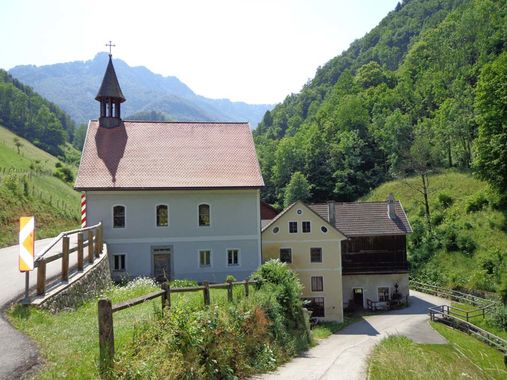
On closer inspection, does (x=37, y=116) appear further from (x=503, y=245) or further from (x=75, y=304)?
(x=75, y=304)

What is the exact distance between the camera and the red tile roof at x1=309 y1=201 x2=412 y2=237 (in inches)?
1558

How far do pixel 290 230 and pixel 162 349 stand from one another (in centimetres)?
2646

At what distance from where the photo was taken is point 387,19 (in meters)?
173

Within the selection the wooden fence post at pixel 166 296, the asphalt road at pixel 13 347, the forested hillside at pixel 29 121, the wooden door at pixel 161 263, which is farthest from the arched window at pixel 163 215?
the forested hillside at pixel 29 121

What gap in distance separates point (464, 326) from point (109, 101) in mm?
27691

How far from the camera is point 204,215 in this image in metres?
27.7

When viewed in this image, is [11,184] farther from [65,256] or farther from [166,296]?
[166,296]

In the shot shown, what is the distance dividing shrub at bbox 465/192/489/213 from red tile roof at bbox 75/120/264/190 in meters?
28.8

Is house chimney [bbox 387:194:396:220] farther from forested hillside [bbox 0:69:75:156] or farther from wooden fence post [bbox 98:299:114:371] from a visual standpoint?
forested hillside [bbox 0:69:75:156]

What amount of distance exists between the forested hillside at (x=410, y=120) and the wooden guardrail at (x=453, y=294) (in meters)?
14.2

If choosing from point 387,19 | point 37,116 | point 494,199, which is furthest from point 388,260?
point 387,19

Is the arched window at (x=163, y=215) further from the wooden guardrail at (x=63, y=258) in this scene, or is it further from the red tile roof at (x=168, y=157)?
the wooden guardrail at (x=63, y=258)

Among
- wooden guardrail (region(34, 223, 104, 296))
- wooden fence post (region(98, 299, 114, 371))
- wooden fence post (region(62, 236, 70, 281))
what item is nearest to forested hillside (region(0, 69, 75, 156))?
wooden guardrail (region(34, 223, 104, 296))

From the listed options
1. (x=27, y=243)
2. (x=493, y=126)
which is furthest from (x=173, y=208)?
(x=493, y=126)
